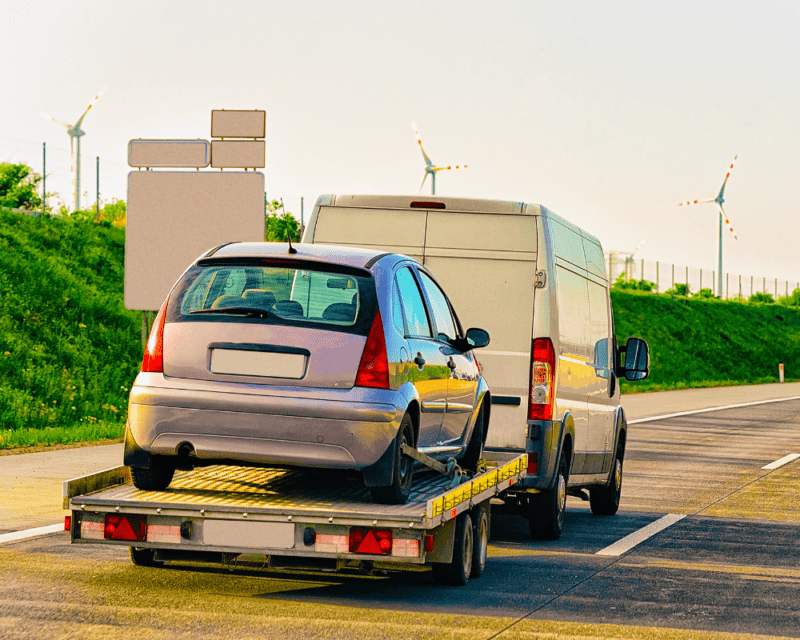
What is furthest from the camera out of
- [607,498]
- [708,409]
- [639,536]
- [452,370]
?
[708,409]

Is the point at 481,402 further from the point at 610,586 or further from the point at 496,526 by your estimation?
the point at 496,526

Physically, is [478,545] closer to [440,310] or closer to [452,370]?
[452,370]

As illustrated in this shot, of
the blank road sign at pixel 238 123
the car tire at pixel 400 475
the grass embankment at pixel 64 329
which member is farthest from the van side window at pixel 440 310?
the blank road sign at pixel 238 123

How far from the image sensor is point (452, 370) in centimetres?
911

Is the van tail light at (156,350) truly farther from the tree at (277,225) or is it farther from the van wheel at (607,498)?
the tree at (277,225)

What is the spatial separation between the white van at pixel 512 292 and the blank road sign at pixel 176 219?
45.8ft

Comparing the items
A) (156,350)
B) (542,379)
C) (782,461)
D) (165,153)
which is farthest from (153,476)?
(165,153)

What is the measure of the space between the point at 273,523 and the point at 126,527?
88 cm

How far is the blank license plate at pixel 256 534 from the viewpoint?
7.23 metres

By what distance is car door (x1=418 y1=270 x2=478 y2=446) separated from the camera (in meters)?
9.04

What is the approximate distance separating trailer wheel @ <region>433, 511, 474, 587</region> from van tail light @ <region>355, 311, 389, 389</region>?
44.5 inches

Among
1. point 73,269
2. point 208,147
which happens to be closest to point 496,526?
point 208,147

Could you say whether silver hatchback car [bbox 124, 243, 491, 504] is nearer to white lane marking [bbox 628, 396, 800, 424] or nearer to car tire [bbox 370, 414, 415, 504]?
car tire [bbox 370, 414, 415, 504]

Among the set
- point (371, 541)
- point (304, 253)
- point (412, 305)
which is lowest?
point (371, 541)
